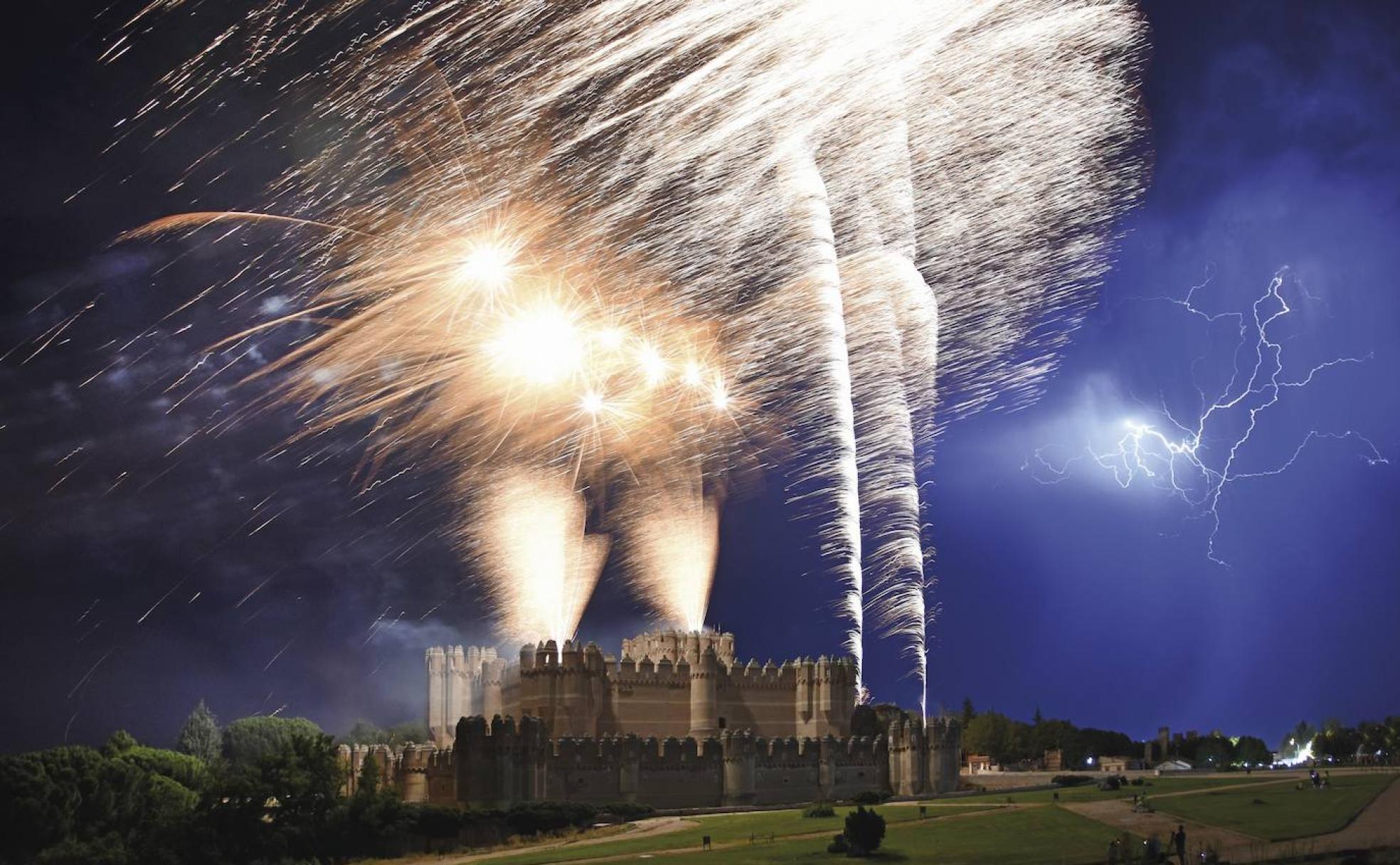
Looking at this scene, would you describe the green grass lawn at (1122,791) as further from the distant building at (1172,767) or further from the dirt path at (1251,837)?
the distant building at (1172,767)

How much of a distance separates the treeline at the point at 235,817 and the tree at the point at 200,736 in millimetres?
35855

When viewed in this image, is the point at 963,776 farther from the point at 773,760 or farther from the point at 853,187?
the point at 853,187

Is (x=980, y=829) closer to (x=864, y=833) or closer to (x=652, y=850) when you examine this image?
(x=864, y=833)

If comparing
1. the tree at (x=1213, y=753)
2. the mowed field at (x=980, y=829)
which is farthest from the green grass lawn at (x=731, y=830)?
the tree at (x=1213, y=753)

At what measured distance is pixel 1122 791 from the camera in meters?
67.2

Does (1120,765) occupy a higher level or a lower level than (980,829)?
lower

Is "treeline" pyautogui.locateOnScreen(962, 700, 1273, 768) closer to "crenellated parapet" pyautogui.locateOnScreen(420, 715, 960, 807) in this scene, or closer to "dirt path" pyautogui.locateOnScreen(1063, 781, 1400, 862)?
"crenellated parapet" pyautogui.locateOnScreen(420, 715, 960, 807)

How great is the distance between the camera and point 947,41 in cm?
5481

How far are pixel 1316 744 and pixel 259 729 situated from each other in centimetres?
9604

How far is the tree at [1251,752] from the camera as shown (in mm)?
116688

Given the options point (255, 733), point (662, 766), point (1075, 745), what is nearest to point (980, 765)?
point (1075, 745)

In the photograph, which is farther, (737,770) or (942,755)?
(942,755)

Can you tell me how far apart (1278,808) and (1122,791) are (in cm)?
1183

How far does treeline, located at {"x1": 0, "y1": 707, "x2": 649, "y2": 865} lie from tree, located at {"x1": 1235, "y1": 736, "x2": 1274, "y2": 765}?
75836mm
